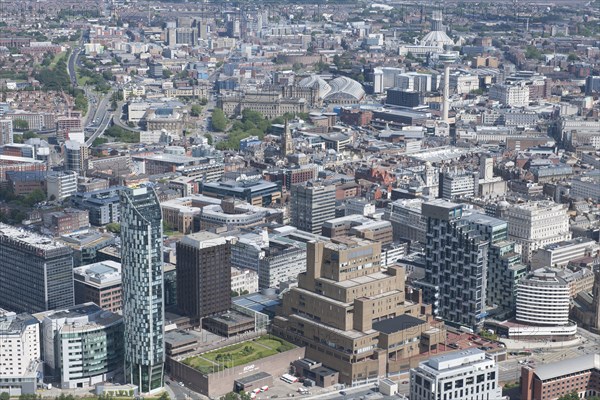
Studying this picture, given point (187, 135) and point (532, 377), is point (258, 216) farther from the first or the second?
point (187, 135)

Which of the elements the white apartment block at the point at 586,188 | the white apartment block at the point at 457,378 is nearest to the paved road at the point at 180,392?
the white apartment block at the point at 457,378

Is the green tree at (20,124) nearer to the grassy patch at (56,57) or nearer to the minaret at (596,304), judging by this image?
the grassy patch at (56,57)

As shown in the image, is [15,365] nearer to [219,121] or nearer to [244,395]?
[244,395]

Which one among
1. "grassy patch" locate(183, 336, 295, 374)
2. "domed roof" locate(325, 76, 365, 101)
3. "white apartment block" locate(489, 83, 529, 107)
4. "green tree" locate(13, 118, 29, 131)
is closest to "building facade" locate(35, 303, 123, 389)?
"grassy patch" locate(183, 336, 295, 374)

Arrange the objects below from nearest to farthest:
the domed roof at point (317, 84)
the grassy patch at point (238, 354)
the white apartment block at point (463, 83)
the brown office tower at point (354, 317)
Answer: the grassy patch at point (238, 354), the brown office tower at point (354, 317), the domed roof at point (317, 84), the white apartment block at point (463, 83)

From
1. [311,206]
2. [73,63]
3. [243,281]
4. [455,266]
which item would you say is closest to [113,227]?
[311,206]
